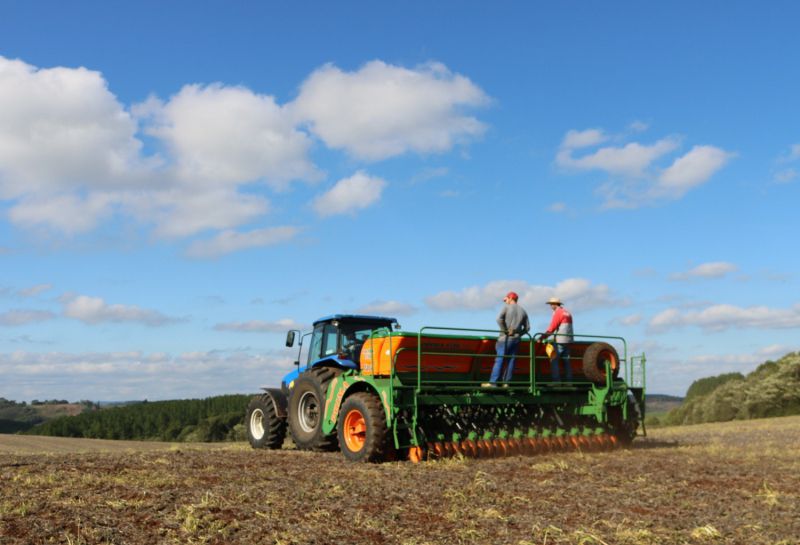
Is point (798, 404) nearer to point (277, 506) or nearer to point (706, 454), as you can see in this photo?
point (706, 454)

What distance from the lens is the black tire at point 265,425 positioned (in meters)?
16.4

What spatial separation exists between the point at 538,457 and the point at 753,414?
29.6m

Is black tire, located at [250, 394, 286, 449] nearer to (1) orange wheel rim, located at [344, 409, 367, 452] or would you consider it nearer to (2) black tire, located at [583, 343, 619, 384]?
(1) orange wheel rim, located at [344, 409, 367, 452]

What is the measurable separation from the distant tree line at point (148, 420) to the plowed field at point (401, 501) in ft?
162

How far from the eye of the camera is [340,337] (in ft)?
51.0

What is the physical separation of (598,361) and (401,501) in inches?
294

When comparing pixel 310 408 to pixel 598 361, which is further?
pixel 310 408

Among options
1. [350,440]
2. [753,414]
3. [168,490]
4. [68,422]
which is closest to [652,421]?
[753,414]

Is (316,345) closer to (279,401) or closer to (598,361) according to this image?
(279,401)

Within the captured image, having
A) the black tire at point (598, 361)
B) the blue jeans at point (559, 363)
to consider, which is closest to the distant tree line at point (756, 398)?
the black tire at point (598, 361)

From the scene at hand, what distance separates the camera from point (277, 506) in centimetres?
797

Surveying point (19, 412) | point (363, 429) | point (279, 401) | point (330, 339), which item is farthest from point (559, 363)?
point (19, 412)

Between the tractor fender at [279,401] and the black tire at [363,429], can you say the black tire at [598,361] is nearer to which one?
the black tire at [363,429]

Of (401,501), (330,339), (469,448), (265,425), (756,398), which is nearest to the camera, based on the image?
(401,501)
